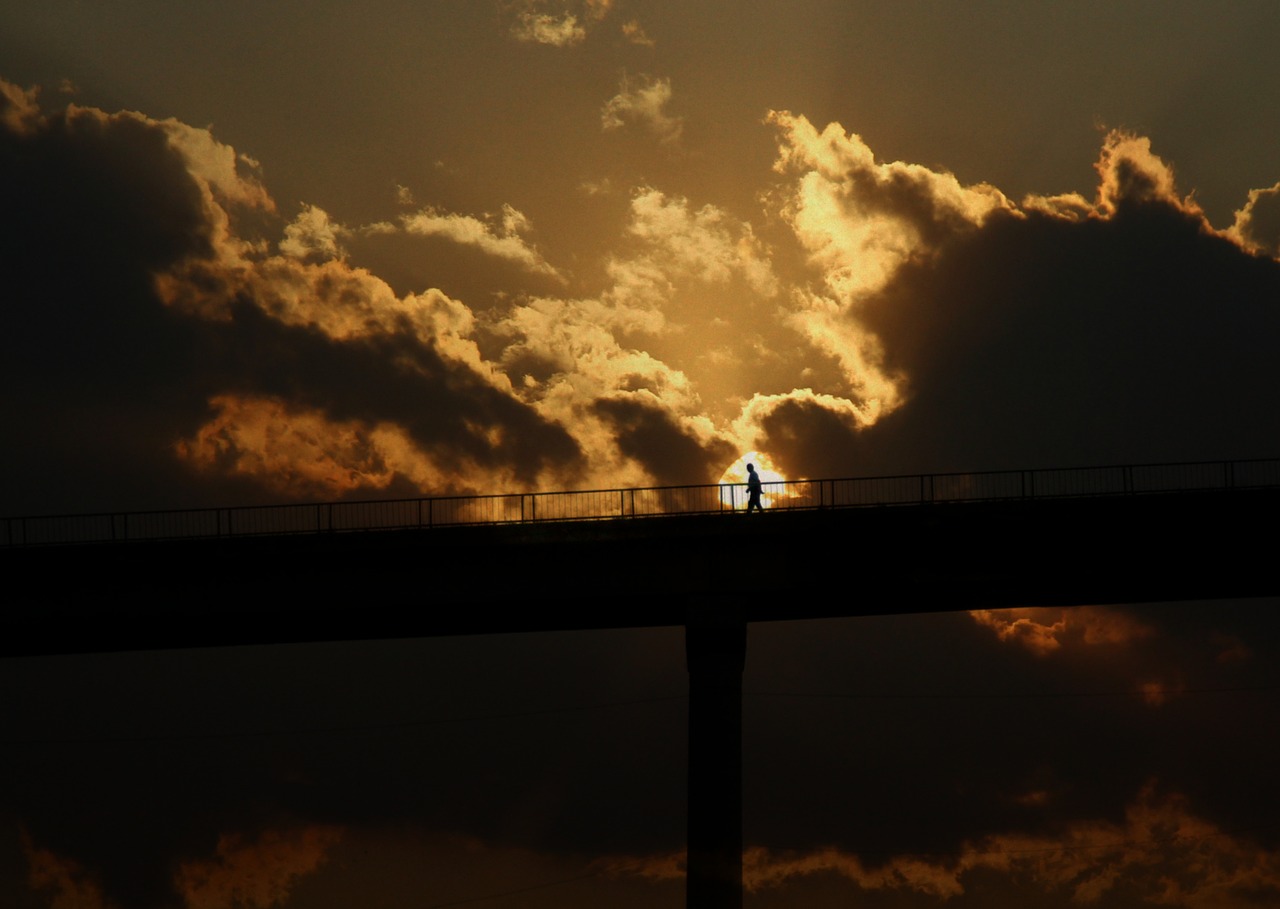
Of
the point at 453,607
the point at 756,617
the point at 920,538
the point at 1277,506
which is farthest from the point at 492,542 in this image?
the point at 1277,506

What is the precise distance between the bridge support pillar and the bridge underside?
6.83 feet

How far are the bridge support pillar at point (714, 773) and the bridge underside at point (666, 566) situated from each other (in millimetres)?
2083

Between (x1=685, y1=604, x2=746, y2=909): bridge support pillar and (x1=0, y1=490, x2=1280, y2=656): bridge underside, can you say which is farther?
(x1=0, y1=490, x2=1280, y2=656): bridge underside

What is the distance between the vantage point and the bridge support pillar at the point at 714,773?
72125 mm

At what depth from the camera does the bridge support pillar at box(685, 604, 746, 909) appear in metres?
72.1

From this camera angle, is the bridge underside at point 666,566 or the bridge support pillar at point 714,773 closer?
the bridge support pillar at point 714,773

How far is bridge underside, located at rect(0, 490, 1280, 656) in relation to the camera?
74875mm

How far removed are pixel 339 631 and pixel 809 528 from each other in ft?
59.4

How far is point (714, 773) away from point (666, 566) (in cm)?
781

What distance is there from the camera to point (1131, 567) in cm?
7544

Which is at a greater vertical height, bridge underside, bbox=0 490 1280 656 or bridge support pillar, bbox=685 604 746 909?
bridge underside, bbox=0 490 1280 656

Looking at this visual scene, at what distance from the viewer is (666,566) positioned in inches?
2975

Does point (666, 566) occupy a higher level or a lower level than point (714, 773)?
higher

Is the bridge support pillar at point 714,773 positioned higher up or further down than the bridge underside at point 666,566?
further down
